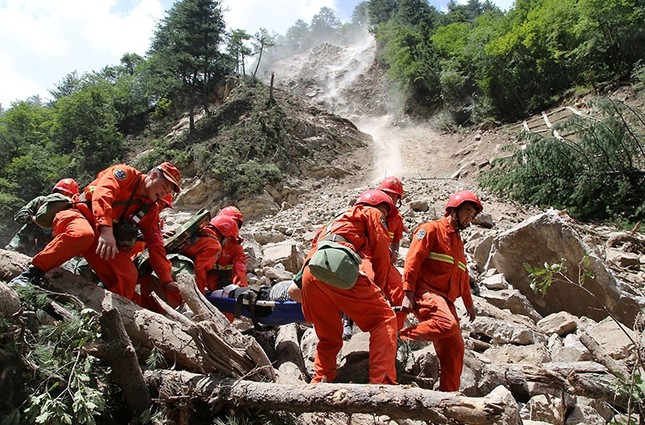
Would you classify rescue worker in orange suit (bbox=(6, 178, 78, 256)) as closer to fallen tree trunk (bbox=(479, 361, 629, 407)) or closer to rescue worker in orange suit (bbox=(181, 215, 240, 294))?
rescue worker in orange suit (bbox=(181, 215, 240, 294))

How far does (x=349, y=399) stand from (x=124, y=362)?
115cm

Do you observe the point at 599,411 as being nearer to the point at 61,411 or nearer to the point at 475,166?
the point at 61,411

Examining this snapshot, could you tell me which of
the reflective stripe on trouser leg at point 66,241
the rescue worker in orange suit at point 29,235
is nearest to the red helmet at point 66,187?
the rescue worker in orange suit at point 29,235

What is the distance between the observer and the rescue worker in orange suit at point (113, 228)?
122 inches

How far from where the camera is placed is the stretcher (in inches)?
153

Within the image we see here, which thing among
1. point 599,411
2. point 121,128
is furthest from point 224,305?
point 121,128

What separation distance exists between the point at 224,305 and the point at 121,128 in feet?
98.0

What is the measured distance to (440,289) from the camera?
3732 millimetres

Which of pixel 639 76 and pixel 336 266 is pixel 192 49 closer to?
pixel 639 76

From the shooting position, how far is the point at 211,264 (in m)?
4.60

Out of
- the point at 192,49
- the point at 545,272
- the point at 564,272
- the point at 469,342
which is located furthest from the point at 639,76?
the point at 192,49

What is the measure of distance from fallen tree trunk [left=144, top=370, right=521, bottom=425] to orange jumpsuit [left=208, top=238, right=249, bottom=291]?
247cm

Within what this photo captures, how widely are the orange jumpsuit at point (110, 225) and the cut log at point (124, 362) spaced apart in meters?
1.09

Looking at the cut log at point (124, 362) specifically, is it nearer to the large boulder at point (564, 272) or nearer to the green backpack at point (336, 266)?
the green backpack at point (336, 266)
